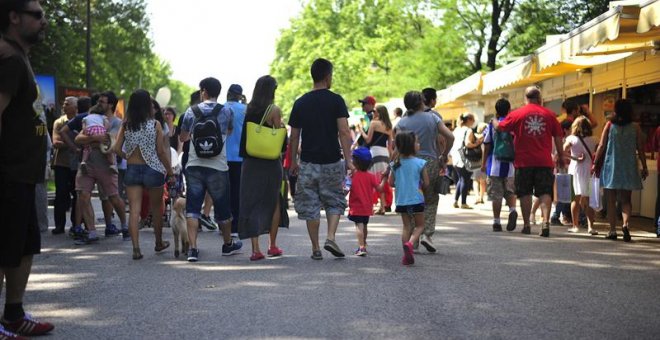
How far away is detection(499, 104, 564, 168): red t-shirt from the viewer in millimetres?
12102

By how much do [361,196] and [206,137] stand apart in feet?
5.82

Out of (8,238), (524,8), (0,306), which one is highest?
(524,8)

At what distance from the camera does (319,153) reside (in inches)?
374

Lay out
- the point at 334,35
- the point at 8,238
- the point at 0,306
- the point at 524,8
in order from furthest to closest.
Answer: the point at 334,35 → the point at 524,8 → the point at 0,306 → the point at 8,238

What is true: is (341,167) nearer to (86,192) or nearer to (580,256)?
(580,256)

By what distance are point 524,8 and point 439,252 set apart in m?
29.0

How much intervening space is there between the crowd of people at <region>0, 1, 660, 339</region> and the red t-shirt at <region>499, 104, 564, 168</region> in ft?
0.05

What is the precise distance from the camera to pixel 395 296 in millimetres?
7098

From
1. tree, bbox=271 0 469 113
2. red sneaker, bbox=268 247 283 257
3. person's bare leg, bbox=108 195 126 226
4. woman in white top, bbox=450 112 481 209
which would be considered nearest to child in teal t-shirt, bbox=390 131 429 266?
red sneaker, bbox=268 247 283 257

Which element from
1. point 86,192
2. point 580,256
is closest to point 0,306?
point 86,192

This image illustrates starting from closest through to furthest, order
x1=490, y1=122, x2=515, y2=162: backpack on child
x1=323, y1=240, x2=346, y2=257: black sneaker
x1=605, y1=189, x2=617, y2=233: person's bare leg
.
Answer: x1=323, y1=240, x2=346, y2=257: black sneaker, x1=605, y1=189, x2=617, y2=233: person's bare leg, x1=490, y1=122, x2=515, y2=162: backpack on child

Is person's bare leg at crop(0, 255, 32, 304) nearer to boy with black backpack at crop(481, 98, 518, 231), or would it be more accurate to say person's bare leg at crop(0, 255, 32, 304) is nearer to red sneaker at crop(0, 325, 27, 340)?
red sneaker at crop(0, 325, 27, 340)

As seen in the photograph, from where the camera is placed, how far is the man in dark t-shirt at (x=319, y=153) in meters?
9.48

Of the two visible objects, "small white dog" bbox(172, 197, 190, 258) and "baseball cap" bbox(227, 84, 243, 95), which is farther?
"baseball cap" bbox(227, 84, 243, 95)
